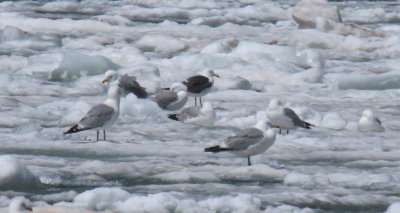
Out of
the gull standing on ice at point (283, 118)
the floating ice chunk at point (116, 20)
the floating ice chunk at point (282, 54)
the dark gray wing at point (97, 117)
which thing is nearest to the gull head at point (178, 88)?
the gull standing on ice at point (283, 118)

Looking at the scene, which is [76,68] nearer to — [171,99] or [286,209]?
[171,99]

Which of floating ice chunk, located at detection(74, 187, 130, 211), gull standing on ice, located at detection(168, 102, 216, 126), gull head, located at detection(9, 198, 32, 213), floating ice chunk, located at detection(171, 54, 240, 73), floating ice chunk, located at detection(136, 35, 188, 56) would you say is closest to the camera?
gull head, located at detection(9, 198, 32, 213)

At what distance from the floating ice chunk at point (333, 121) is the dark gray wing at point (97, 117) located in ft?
7.13

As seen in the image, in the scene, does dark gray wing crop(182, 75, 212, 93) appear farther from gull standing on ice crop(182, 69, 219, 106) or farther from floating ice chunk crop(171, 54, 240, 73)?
floating ice chunk crop(171, 54, 240, 73)

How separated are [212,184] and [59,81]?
575cm

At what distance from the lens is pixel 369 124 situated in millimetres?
8922

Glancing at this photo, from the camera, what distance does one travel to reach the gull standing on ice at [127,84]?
34.9ft

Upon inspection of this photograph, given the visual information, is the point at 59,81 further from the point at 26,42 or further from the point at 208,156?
the point at 208,156

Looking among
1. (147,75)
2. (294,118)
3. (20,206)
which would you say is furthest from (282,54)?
(20,206)

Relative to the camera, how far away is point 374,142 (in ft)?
27.8

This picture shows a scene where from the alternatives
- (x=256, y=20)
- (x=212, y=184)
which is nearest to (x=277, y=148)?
(x=212, y=184)

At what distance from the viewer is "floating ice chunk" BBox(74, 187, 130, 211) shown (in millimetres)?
5770

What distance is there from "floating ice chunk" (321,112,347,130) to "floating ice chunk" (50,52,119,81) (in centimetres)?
363

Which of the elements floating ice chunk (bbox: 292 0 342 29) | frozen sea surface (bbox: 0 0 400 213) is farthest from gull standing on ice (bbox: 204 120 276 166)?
floating ice chunk (bbox: 292 0 342 29)
